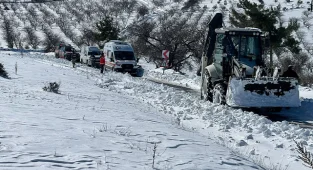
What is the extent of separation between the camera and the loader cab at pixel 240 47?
14266 mm

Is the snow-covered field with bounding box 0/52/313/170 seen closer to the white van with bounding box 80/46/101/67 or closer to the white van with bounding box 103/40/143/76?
the white van with bounding box 103/40/143/76

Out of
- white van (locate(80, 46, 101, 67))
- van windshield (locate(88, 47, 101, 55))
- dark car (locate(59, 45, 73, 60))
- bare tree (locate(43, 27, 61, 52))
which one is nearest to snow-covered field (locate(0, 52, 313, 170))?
white van (locate(80, 46, 101, 67))

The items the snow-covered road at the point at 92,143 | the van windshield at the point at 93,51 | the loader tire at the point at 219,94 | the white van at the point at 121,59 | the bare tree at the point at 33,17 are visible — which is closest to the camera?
the snow-covered road at the point at 92,143

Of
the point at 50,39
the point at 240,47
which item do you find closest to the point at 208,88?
the point at 240,47

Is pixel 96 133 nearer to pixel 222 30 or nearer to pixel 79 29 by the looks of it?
pixel 222 30

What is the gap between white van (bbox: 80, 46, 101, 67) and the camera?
120ft

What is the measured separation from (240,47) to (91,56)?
994 inches

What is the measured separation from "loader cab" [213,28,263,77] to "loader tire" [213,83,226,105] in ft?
2.36

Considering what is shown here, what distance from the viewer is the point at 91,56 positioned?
37.8 m

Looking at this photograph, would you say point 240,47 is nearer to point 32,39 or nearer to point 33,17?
point 32,39

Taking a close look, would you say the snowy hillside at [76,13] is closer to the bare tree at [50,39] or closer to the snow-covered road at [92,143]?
the bare tree at [50,39]

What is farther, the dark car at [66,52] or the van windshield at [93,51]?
the dark car at [66,52]

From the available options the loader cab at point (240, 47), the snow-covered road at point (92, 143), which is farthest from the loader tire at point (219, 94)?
the snow-covered road at point (92, 143)

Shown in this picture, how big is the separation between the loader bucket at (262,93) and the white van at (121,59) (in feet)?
60.7
